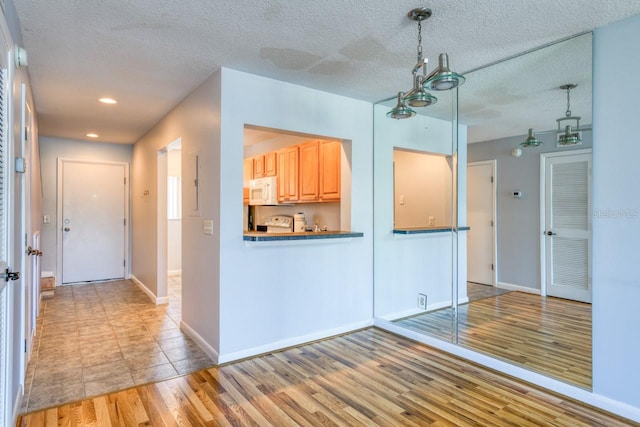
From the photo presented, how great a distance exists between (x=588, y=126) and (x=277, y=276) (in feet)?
8.23

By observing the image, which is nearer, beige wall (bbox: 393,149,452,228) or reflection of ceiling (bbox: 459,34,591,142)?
reflection of ceiling (bbox: 459,34,591,142)

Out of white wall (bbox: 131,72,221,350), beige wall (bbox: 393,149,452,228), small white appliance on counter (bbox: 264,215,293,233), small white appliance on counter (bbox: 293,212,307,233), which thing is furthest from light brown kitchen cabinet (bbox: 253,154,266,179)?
beige wall (bbox: 393,149,452,228)

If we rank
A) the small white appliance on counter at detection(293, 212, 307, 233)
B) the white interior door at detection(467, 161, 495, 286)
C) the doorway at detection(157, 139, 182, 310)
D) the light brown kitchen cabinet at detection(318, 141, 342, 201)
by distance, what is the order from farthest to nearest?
the small white appliance on counter at detection(293, 212, 307, 233)
the doorway at detection(157, 139, 182, 310)
the light brown kitchen cabinet at detection(318, 141, 342, 201)
the white interior door at detection(467, 161, 495, 286)

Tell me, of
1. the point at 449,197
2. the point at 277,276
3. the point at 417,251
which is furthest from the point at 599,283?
the point at 277,276

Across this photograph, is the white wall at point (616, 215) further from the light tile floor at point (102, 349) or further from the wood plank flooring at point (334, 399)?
the light tile floor at point (102, 349)

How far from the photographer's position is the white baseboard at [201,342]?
114 inches

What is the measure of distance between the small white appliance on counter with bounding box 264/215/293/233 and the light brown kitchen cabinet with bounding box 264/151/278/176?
684mm

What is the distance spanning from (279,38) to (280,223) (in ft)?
11.0

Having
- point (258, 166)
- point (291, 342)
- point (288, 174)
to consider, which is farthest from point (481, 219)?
point (258, 166)

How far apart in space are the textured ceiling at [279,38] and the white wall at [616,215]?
24 cm

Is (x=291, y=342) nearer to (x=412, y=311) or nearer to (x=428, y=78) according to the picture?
(x=412, y=311)

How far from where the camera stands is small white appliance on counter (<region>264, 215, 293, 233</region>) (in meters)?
5.28

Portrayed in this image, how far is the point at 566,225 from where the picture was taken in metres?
2.50

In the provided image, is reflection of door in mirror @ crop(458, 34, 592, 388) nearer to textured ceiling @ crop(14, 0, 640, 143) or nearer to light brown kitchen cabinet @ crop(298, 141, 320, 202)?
textured ceiling @ crop(14, 0, 640, 143)
